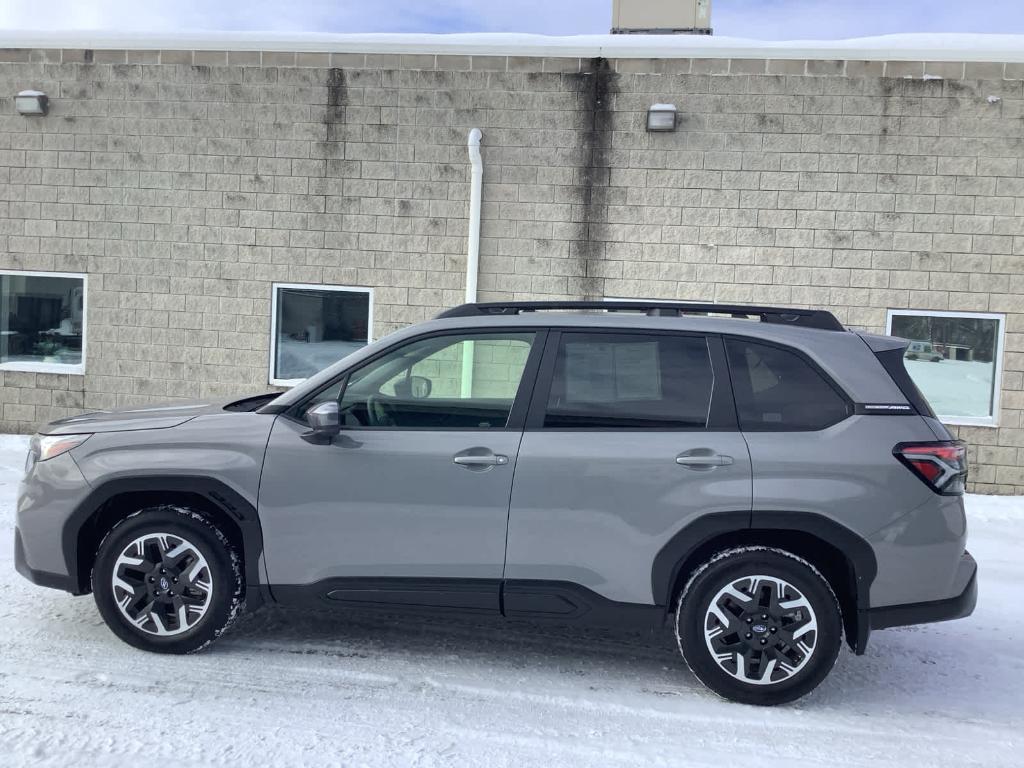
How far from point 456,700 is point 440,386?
1.48 meters

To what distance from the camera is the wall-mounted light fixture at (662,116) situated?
30.6 feet

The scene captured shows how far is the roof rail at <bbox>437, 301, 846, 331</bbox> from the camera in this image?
4402mm

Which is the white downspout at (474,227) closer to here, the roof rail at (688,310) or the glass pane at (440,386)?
the roof rail at (688,310)

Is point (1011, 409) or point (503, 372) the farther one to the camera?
point (1011, 409)

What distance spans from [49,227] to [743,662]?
31.0 ft

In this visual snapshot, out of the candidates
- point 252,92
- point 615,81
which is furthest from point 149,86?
point 615,81

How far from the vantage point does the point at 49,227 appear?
10391 millimetres

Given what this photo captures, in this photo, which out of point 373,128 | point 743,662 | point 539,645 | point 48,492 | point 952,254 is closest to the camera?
point 743,662

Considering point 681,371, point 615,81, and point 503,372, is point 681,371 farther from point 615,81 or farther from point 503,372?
point 615,81

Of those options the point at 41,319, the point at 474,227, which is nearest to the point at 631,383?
the point at 474,227

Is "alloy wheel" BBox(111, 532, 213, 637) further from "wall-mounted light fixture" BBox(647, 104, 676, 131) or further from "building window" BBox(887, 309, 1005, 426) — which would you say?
"building window" BBox(887, 309, 1005, 426)

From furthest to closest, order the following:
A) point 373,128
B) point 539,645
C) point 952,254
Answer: point 373,128 → point 952,254 → point 539,645

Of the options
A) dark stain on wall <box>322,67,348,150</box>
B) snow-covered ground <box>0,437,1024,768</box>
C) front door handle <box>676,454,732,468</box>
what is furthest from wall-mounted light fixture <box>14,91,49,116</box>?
front door handle <box>676,454,732,468</box>

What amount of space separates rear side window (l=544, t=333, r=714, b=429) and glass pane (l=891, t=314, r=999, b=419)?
594cm
